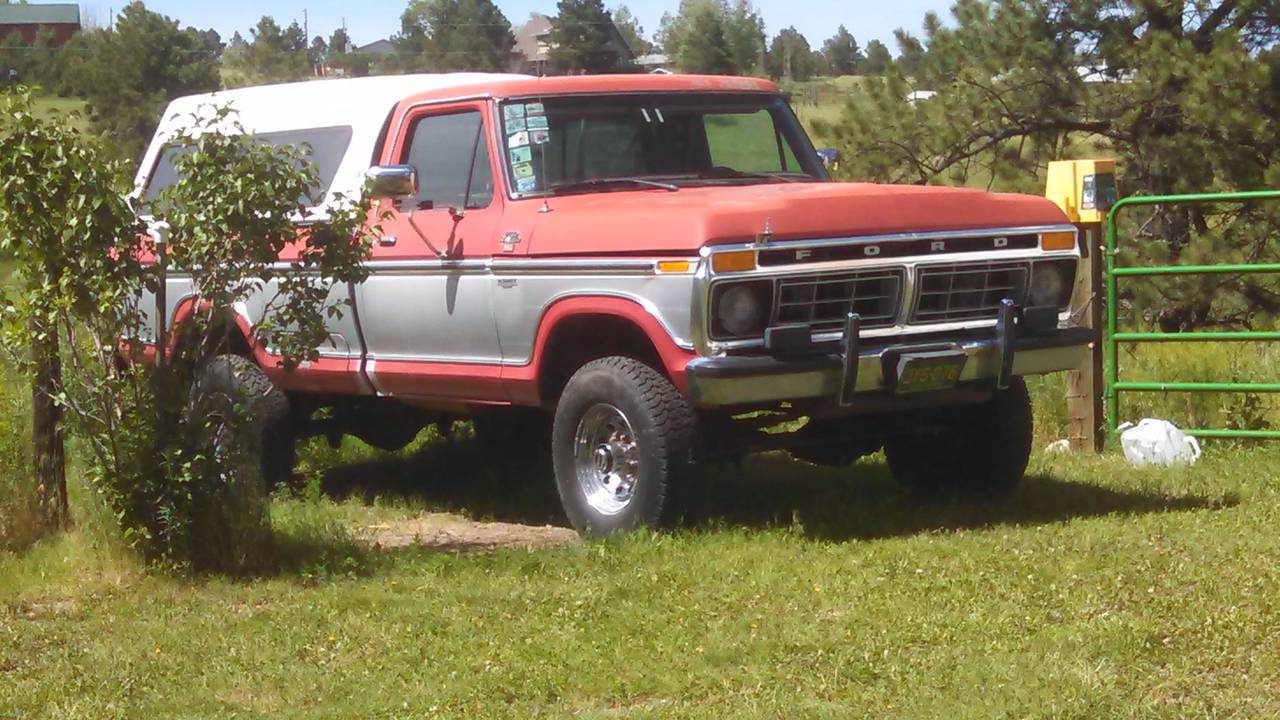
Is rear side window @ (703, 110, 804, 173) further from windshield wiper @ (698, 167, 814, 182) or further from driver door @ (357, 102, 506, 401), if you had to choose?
driver door @ (357, 102, 506, 401)

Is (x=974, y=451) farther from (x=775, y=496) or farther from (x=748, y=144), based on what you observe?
(x=748, y=144)

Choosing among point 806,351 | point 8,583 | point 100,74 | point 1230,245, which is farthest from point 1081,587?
point 100,74

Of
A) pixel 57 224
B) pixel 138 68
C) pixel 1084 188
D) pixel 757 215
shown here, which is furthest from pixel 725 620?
pixel 138 68

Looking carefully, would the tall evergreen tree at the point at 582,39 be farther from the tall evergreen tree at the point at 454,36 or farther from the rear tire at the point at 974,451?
the rear tire at the point at 974,451

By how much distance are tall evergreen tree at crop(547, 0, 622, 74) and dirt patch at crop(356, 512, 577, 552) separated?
6404cm

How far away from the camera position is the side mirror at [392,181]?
807cm

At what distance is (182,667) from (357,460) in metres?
5.53

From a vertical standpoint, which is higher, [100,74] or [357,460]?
[100,74]

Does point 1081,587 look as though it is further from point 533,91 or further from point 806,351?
point 533,91

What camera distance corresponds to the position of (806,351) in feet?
24.2

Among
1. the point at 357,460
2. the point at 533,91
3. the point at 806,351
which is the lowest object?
the point at 357,460

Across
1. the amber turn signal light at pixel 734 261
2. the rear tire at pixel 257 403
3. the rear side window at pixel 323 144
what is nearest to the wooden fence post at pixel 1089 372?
the amber turn signal light at pixel 734 261

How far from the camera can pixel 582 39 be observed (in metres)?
76.1

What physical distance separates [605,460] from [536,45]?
264 feet
